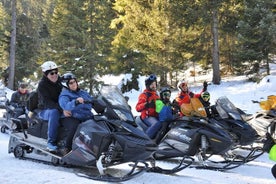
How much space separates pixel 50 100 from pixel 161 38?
14.4 m

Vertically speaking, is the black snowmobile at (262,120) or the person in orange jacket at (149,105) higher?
the person in orange jacket at (149,105)

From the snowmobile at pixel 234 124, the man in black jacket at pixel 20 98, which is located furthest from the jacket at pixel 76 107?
the man in black jacket at pixel 20 98

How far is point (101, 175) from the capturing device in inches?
213

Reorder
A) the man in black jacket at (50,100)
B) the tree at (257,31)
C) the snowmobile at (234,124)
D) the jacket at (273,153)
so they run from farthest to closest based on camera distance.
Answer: the tree at (257,31) → the snowmobile at (234,124) → the man in black jacket at (50,100) → the jacket at (273,153)

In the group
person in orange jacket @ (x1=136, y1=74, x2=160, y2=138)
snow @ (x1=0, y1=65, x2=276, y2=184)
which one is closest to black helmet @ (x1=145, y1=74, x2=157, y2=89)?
person in orange jacket @ (x1=136, y1=74, x2=160, y2=138)

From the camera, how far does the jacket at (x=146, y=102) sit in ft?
25.3

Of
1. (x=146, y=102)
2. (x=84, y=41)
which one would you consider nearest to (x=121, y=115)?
(x=146, y=102)

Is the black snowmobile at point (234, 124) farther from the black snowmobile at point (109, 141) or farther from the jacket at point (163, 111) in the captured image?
the black snowmobile at point (109, 141)

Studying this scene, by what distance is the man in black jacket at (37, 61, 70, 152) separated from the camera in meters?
6.18

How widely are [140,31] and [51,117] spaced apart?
16.1 metres

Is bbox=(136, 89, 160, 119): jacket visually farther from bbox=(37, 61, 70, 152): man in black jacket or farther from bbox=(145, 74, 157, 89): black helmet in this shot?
bbox=(37, 61, 70, 152): man in black jacket

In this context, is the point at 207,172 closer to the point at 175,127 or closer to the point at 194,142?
the point at 194,142

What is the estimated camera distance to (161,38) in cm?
2034

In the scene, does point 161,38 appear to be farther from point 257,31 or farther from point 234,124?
point 234,124
